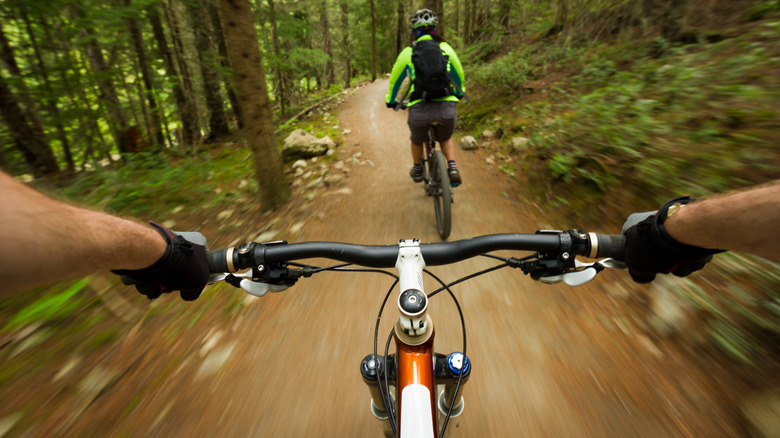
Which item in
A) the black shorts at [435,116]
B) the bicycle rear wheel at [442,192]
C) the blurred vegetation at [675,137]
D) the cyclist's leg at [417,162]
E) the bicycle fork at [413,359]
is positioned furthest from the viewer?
the cyclist's leg at [417,162]

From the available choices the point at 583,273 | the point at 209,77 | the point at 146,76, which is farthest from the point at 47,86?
the point at 583,273

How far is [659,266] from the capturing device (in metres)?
1.08

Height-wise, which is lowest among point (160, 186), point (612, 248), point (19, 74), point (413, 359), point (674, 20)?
point (160, 186)

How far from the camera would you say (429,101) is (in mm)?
4355

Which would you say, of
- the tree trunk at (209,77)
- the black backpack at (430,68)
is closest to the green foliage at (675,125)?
the black backpack at (430,68)

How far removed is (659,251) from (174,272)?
170 centimetres

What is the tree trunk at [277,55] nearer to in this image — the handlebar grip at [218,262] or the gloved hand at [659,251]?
the handlebar grip at [218,262]

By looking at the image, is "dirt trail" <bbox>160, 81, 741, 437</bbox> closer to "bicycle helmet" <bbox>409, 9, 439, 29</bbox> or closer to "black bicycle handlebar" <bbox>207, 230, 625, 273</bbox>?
"black bicycle handlebar" <bbox>207, 230, 625, 273</bbox>

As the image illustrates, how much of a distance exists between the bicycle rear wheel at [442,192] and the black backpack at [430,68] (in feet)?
2.85

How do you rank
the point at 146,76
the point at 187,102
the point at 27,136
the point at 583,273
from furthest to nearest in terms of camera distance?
the point at 187,102 → the point at 146,76 → the point at 27,136 → the point at 583,273

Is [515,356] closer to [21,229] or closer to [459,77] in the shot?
[21,229]

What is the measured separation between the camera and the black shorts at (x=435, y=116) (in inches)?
171

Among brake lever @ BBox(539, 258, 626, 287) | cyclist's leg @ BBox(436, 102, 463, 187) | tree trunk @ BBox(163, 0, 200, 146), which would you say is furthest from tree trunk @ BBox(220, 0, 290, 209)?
tree trunk @ BBox(163, 0, 200, 146)

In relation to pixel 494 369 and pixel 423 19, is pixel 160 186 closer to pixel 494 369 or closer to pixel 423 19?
pixel 423 19
